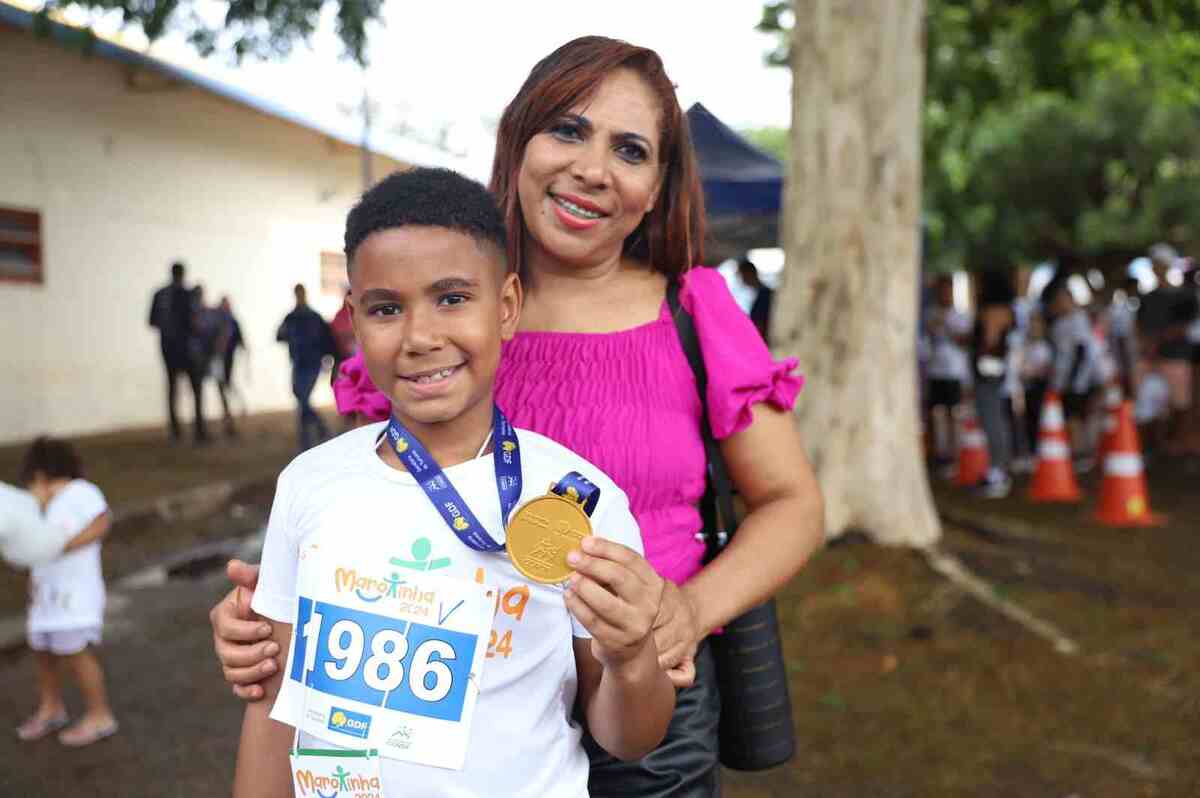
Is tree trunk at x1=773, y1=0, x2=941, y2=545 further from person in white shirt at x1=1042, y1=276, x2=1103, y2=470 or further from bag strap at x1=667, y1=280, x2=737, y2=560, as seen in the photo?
person in white shirt at x1=1042, y1=276, x2=1103, y2=470

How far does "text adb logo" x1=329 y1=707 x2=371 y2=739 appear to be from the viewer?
64.2 inches

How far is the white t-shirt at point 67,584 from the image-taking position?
4.95 meters

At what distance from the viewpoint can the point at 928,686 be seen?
18.5 ft

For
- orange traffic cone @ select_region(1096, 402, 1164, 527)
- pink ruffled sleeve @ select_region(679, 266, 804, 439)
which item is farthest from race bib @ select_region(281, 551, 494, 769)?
orange traffic cone @ select_region(1096, 402, 1164, 527)

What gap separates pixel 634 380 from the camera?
6.73 ft

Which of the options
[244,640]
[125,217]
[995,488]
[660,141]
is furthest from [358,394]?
[125,217]

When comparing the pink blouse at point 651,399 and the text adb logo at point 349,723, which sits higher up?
the pink blouse at point 651,399

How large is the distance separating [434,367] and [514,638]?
379mm

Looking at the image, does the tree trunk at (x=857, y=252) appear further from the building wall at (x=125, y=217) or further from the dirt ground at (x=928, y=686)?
the building wall at (x=125, y=217)

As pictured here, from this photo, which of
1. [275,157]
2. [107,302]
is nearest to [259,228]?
[275,157]

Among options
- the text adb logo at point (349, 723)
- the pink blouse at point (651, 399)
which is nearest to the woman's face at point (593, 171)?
the pink blouse at point (651, 399)

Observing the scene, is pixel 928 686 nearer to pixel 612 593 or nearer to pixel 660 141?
pixel 660 141

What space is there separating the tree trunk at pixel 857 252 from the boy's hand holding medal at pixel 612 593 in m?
5.74

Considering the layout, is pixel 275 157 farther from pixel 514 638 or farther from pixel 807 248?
pixel 514 638
